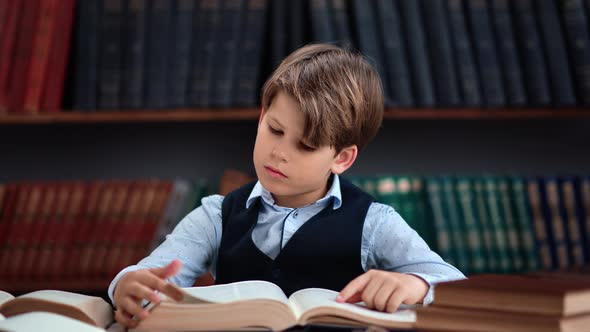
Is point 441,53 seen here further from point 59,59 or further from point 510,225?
point 59,59

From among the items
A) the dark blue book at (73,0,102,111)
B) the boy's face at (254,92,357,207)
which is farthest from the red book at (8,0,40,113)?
the boy's face at (254,92,357,207)

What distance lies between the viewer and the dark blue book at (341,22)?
2070 mm

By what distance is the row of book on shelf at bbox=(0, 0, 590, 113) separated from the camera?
6.76 feet

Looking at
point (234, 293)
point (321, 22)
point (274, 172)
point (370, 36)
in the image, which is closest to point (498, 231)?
point (370, 36)

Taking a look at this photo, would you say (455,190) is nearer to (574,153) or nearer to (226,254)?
(574,153)

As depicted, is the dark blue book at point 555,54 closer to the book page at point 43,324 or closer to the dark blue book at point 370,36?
the dark blue book at point 370,36

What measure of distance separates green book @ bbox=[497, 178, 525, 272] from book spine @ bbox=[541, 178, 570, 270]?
0.30ft

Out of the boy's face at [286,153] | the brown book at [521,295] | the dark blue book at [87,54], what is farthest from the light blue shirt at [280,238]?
the dark blue book at [87,54]

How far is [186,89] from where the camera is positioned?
2.07 m

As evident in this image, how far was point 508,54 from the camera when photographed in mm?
2080

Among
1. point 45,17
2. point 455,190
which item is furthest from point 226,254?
point 45,17

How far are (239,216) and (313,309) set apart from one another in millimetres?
481

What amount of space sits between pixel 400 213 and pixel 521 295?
4.25 ft

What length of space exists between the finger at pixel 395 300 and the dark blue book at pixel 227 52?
3.88ft
